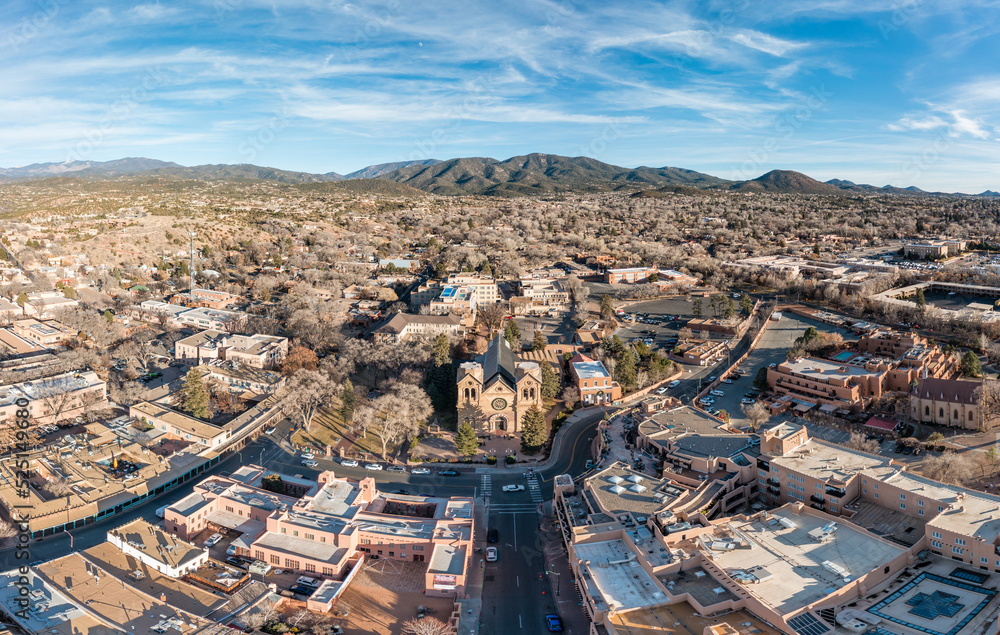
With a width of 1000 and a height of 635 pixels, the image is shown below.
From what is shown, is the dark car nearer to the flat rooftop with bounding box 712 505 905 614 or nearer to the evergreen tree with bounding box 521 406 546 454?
the flat rooftop with bounding box 712 505 905 614

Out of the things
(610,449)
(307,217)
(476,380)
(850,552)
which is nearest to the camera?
(850,552)

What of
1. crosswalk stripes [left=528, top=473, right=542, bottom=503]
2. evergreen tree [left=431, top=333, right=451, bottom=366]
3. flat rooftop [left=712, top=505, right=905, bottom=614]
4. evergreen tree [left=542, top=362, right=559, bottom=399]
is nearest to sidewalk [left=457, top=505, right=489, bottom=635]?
crosswalk stripes [left=528, top=473, right=542, bottom=503]

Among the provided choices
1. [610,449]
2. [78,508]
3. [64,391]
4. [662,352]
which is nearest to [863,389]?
[662,352]

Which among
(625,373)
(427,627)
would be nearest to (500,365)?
(625,373)

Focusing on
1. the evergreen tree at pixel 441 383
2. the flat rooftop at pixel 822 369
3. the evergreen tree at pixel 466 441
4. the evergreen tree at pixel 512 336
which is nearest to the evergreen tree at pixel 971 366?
the flat rooftop at pixel 822 369

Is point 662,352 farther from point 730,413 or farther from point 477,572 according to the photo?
point 477,572

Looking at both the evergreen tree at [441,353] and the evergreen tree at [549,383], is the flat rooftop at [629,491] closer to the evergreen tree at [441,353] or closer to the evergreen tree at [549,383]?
the evergreen tree at [549,383]
